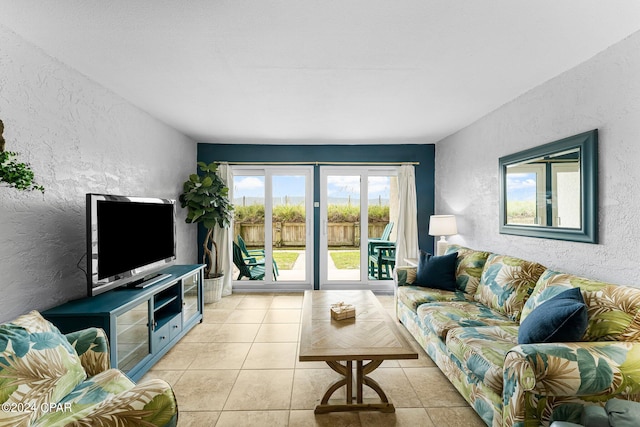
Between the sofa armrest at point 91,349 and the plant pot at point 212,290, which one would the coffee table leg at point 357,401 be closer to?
the sofa armrest at point 91,349

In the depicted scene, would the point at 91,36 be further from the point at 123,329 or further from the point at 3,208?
the point at 123,329

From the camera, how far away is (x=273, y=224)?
5.23m

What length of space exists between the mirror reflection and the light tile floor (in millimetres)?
1645

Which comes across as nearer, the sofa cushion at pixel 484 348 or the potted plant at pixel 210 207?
the sofa cushion at pixel 484 348

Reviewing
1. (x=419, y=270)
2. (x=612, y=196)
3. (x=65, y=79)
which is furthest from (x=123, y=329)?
(x=612, y=196)

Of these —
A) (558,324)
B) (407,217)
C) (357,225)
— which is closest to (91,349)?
(558,324)

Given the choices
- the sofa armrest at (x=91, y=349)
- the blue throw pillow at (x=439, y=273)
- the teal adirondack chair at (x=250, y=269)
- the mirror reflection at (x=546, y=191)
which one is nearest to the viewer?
the sofa armrest at (x=91, y=349)

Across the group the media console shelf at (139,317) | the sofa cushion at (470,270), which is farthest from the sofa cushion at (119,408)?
the sofa cushion at (470,270)

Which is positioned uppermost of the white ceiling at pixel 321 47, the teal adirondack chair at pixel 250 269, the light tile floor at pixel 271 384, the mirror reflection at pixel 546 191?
the white ceiling at pixel 321 47

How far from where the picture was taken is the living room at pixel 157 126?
77.2 inches

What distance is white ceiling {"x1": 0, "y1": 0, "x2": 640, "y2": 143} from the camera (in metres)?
1.74

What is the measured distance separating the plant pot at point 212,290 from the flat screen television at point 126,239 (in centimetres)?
120

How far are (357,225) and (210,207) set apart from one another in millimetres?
2353

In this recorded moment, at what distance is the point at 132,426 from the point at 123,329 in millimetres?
1249
